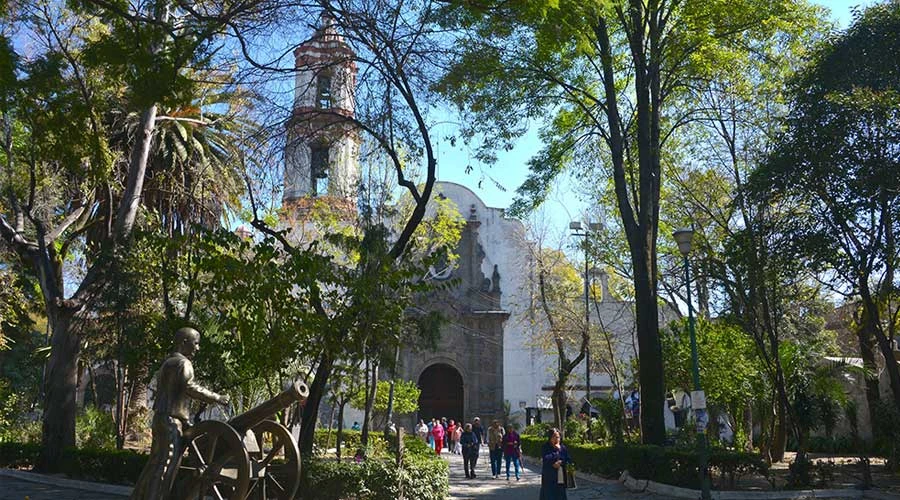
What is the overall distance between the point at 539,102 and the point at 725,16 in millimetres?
4177

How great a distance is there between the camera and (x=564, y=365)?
24.5 meters

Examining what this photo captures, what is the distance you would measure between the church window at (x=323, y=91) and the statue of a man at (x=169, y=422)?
21.2 ft

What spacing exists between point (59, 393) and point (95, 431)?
2539 mm

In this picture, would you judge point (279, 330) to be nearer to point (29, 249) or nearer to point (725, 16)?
point (29, 249)

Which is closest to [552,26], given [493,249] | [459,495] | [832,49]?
[832,49]

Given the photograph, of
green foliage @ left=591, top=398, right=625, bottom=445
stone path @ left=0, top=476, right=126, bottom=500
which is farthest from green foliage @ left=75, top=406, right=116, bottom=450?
green foliage @ left=591, top=398, right=625, bottom=445

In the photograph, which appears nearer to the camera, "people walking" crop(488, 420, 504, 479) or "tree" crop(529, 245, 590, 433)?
"people walking" crop(488, 420, 504, 479)

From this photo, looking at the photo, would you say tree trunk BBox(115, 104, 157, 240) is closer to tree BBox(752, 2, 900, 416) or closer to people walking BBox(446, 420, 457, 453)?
tree BBox(752, 2, 900, 416)

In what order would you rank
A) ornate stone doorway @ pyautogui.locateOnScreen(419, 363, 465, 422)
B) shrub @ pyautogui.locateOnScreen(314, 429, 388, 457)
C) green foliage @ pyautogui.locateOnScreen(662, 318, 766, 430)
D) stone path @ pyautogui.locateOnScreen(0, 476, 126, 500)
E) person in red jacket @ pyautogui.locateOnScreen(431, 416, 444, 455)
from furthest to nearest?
ornate stone doorway @ pyautogui.locateOnScreen(419, 363, 465, 422) < person in red jacket @ pyautogui.locateOnScreen(431, 416, 444, 455) < green foliage @ pyautogui.locateOnScreen(662, 318, 766, 430) < shrub @ pyautogui.locateOnScreen(314, 429, 388, 457) < stone path @ pyautogui.locateOnScreen(0, 476, 126, 500)

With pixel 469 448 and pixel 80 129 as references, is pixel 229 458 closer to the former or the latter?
pixel 80 129

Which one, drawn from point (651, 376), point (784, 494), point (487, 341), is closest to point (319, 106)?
point (651, 376)

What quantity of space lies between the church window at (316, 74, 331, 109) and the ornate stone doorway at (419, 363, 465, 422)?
2369 centimetres

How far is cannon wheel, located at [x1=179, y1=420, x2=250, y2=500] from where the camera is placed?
7227 millimetres

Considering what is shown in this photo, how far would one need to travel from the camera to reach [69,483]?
13.4 meters
